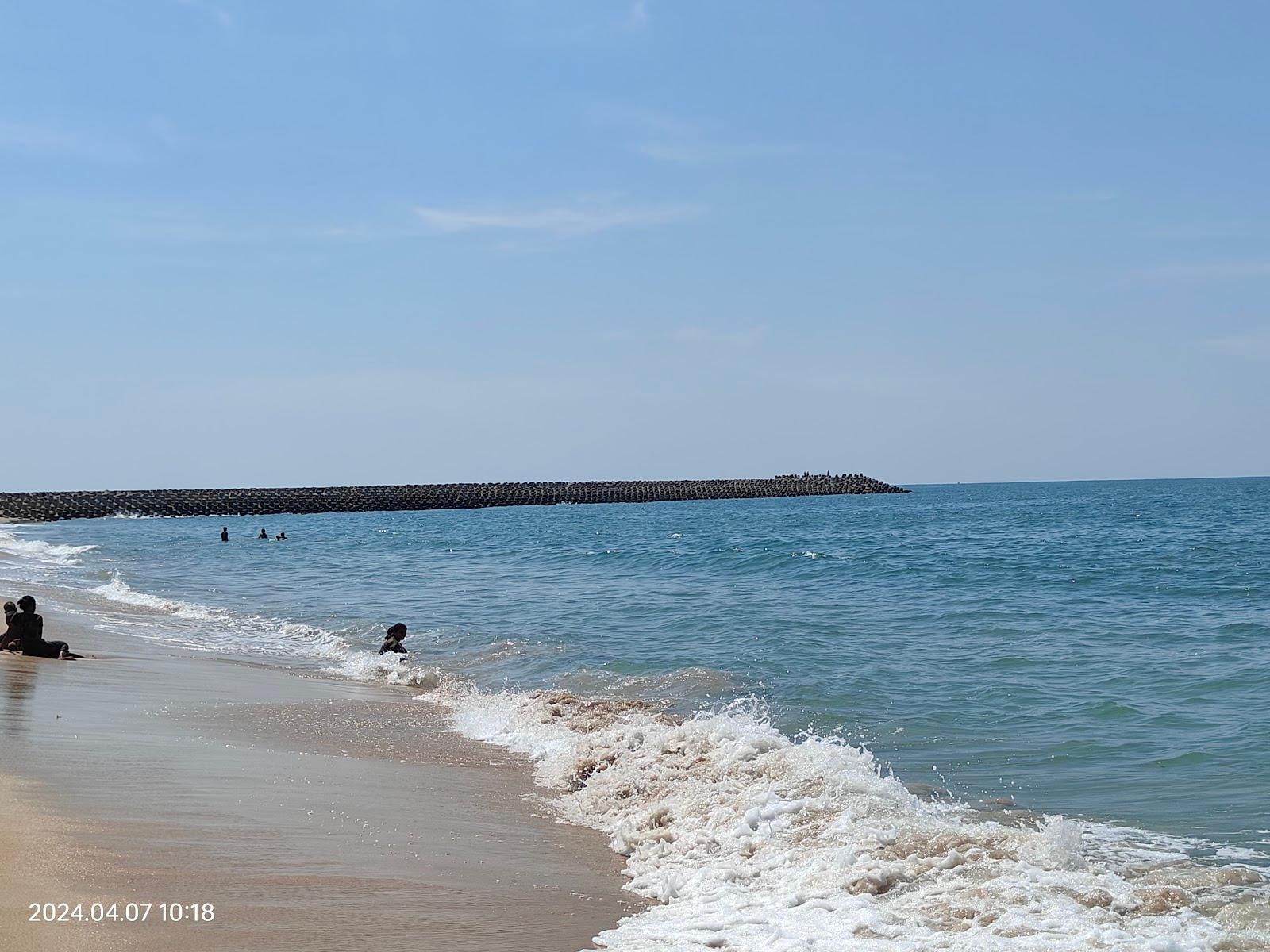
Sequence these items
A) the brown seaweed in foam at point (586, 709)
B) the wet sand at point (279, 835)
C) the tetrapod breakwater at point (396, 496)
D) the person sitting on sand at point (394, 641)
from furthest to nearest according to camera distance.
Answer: the tetrapod breakwater at point (396, 496)
the person sitting on sand at point (394, 641)
the brown seaweed in foam at point (586, 709)
the wet sand at point (279, 835)

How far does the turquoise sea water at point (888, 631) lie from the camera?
848 cm

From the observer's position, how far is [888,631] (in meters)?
16.0

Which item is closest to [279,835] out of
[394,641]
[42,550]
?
[394,641]

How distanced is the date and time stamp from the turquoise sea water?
4.88m

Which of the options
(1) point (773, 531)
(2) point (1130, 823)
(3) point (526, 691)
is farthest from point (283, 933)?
(1) point (773, 531)

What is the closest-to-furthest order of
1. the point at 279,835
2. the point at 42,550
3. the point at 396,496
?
1. the point at 279,835
2. the point at 42,550
3. the point at 396,496

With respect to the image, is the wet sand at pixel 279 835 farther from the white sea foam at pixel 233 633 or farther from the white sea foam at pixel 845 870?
the white sea foam at pixel 233 633

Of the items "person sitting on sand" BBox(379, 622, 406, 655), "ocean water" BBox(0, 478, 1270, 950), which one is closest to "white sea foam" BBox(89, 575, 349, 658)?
"ocean water" BBox(0, 478, 1270, 950)

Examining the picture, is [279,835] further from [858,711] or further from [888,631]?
[888,631]

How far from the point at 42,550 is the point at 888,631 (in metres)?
34.3

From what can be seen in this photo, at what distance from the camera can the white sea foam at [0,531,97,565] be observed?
34.7 meters

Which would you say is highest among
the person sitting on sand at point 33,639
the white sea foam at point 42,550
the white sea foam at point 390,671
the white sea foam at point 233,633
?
the person sitting on sand at point 33,639

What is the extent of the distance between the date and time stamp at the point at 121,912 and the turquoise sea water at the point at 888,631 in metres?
4.88

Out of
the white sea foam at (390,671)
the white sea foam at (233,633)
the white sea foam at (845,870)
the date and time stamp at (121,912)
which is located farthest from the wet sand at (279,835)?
the white sea foam at (233,633)
